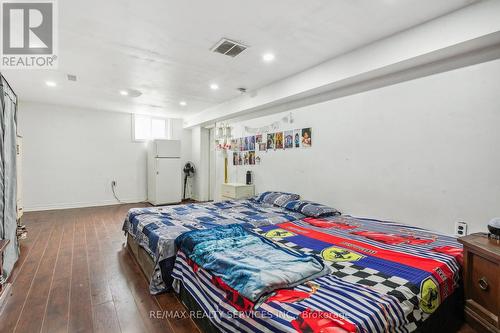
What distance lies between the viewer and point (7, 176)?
249cm

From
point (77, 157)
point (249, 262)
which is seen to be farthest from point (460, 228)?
point (77, 157)

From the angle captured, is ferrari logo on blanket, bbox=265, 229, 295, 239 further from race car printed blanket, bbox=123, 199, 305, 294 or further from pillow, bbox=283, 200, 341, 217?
pillow, bbox=283, 200, 341, 217

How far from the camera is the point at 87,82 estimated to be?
391 cm

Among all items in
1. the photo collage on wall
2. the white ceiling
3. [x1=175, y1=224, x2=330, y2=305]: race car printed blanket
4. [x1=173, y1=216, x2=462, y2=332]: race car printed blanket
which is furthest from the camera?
the photo collage on wall

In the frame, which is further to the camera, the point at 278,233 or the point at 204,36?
the point at 204,36

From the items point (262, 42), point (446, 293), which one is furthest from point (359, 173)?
point (262, 42)

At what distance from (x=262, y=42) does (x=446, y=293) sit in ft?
8.75

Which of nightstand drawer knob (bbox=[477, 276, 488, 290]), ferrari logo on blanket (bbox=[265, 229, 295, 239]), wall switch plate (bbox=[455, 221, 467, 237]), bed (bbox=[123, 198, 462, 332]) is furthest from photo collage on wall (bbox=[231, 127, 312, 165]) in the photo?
nightstand drawer knob (bbox=[477, 276, 488, 290])

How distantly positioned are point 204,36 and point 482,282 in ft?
10.1

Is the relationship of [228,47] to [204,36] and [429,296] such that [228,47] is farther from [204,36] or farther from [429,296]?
[429,296]

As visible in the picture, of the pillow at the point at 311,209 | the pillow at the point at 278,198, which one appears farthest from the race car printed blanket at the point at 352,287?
the pillow at the point at 278,198

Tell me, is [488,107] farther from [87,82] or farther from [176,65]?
[87,82]

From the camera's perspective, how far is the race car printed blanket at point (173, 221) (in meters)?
2.14

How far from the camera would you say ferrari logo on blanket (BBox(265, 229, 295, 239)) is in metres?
2.23
